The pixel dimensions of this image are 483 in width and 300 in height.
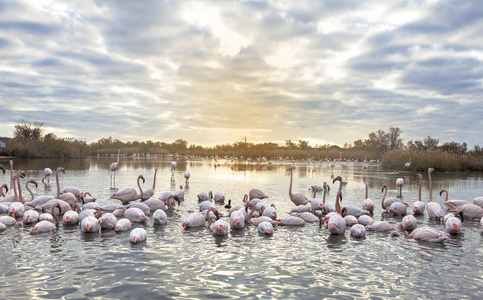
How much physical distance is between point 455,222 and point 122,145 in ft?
295

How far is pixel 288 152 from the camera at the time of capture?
73812 mm

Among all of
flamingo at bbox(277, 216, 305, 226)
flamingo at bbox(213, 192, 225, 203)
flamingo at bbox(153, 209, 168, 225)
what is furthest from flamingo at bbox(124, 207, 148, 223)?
flamingo at bbox(213, 192, 225, 203)

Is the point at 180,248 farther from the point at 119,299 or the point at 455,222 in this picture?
the point at 455,222

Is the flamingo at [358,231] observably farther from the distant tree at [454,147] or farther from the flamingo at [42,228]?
the distant tree at [454,147]

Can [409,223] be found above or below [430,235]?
above

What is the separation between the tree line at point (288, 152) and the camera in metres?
37.7

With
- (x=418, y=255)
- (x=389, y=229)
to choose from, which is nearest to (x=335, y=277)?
(x=418, y=255)

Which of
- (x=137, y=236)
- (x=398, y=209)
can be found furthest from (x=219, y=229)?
(x=398, y=209)

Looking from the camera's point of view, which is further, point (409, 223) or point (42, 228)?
point (409, 223)

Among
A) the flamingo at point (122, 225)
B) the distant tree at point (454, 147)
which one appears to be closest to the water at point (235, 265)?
the flamingo at point (122, 225)

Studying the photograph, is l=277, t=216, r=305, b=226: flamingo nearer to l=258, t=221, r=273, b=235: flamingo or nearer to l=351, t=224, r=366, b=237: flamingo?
l=258, t=221, r=273, b=235: flamingo

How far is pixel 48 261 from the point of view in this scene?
613 cm

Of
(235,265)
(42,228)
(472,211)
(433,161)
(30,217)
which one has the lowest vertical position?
(235,265)

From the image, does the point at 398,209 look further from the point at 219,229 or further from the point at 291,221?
the point at 219,229
